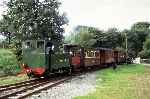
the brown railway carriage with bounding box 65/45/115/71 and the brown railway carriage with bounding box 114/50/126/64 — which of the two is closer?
the brown railway carriage with bounding box 65/45/115/71

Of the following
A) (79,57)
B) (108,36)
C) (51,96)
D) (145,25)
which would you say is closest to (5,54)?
(79,57)

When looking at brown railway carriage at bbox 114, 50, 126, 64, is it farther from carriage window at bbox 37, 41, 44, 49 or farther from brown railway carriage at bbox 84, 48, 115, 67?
carriage window at bbox 37, 41, 44, 49

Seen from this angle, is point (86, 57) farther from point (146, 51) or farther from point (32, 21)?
point (146, 51)

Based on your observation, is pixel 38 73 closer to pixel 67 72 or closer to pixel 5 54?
pixel 67 72

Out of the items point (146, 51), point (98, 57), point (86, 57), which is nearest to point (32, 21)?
point (86, 57)

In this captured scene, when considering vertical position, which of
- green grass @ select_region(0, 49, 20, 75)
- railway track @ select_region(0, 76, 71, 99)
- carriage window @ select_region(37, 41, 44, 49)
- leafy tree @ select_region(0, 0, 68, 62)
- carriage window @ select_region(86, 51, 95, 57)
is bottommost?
railway track @ select_region(0, 76, 71, 99)

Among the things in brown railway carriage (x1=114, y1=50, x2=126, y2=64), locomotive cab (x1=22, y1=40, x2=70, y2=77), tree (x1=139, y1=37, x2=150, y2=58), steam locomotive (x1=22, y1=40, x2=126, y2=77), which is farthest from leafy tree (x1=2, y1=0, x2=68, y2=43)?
tree (x1=139, y1=37, x2=150, y2=58)

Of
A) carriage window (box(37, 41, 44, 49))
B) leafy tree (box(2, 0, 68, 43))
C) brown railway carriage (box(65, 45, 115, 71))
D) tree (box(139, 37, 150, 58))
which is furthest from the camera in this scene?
tree (box(139, 37, 150, 58))

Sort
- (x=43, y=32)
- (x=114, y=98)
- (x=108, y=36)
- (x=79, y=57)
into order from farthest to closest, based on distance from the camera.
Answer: (x=108, y=36), (x=43, y=32), (x=79, y=57), (x=114, y=98)

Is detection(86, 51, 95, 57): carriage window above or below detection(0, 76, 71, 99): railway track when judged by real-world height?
above

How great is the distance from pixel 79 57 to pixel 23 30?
6.51 metres

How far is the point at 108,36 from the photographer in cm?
10194

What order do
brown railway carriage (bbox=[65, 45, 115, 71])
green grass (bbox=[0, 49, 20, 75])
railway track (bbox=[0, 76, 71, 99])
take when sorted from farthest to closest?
brown railway carriage (bbox=[65, 45, 115, 71]) → green grass (bbox=[0, 49, 20, 75]) → railway track (bbox=[0, 76, 71, 99])

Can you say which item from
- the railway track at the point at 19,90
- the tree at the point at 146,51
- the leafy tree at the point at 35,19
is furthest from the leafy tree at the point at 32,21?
the tree at the point at 146,51
